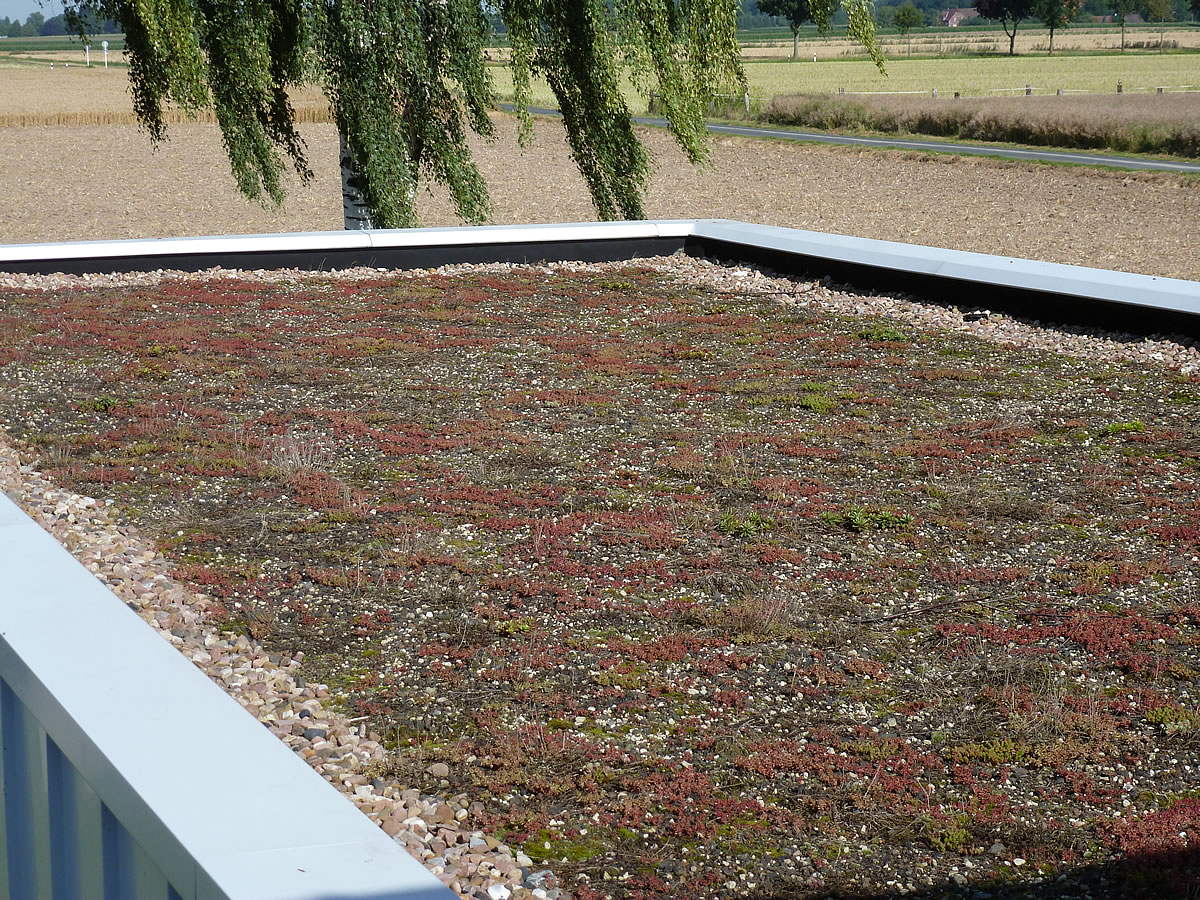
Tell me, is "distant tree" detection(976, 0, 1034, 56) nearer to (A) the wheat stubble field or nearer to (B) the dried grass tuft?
(B) the dried grass tuft

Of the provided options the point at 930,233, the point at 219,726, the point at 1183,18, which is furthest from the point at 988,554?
the point at 1183,18

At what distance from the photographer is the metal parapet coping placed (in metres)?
9.10

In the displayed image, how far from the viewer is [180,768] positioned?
1793 mm

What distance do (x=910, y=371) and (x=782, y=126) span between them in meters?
38.0

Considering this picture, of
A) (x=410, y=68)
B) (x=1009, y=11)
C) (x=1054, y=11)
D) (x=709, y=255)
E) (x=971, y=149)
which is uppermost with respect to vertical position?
(x=1009, y=11)

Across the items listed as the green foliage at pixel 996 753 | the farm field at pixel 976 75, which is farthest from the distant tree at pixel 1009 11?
the green foliage at pixel 996 753

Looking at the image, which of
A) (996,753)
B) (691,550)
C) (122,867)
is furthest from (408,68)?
(122,867)

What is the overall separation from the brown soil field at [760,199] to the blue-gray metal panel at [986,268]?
6.44 metres

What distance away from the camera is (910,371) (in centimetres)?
823

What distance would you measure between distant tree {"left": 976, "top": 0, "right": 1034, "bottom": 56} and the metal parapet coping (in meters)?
90.6

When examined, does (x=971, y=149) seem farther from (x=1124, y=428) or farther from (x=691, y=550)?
(x=691, y=550)

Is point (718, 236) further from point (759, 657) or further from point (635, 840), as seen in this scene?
point (635, 840)

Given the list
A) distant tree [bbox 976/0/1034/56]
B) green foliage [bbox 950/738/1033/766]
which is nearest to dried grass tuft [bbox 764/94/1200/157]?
green foliage [bbox 950/738/1033/766]

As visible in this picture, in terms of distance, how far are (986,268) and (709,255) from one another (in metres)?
3.47
